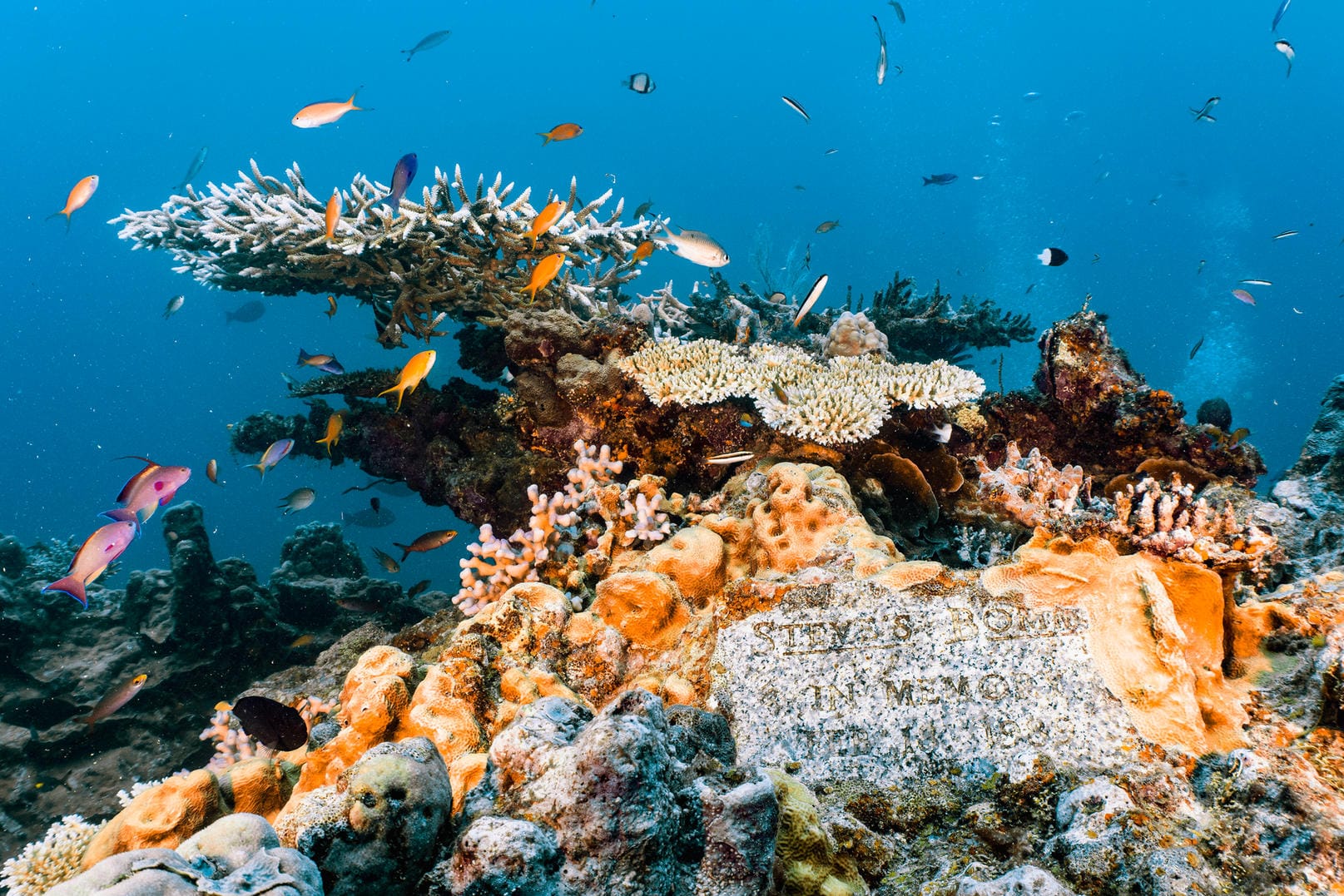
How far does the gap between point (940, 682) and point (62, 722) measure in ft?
36.6

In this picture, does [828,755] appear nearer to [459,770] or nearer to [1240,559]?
[459,770]

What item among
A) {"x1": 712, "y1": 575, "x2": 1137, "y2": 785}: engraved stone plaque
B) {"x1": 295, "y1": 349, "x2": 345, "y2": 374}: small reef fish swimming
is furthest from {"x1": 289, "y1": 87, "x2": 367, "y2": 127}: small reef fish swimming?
{"x1": 712, "y1": 575, "x2": 1137, "y2": 785}: engraved stone plaque

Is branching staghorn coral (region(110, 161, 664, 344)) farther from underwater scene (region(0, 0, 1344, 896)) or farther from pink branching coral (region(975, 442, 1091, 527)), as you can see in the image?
pink branching coral (region(975, 442, 1091, 527))

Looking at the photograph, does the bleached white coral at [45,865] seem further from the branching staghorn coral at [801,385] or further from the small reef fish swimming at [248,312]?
→ the small reef fish swimming at [248,312]

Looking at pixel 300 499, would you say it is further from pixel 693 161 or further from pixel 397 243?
pixel 693 161

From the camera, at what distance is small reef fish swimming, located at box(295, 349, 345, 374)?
5.99 metres

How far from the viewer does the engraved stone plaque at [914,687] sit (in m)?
2.27

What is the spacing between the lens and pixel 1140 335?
81.6 meters

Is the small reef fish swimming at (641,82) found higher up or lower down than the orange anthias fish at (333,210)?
higher up

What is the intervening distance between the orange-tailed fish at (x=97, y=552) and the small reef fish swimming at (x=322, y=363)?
225 centimetres

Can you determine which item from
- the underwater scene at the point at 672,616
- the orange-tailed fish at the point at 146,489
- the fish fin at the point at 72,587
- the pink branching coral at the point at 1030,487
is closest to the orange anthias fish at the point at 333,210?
the underwater scene at the point at 672,616

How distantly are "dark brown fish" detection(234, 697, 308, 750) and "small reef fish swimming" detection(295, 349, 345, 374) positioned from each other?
13.5ft

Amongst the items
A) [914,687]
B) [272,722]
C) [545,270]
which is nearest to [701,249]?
[545,270]

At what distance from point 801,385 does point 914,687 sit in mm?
2862
